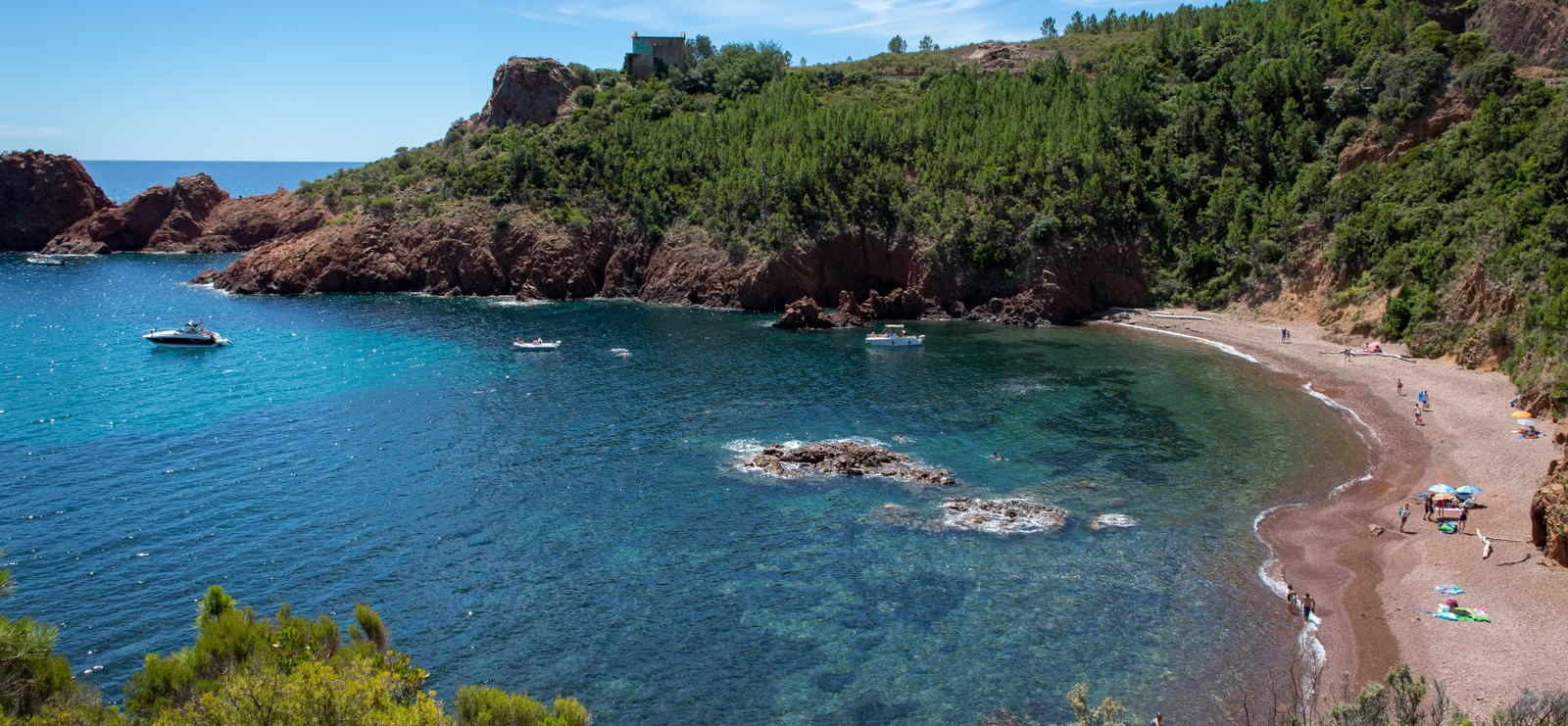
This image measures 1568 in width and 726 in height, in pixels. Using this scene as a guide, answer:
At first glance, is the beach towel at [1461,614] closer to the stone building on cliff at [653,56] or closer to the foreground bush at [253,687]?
the foreground bush at [253,687]

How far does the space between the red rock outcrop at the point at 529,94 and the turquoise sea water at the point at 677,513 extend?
7148cm

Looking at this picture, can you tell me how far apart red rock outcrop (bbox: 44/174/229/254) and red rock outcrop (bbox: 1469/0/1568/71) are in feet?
628

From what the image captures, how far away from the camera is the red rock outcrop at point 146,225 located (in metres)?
161

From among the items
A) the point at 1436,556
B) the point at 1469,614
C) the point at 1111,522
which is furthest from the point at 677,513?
the point at 1436,556

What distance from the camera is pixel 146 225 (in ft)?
547

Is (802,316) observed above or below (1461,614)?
above

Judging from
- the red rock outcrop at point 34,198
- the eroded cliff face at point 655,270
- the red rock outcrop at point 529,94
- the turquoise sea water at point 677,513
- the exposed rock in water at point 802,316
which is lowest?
the turquoise sea water at point 677,513

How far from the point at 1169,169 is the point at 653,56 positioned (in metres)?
88.6

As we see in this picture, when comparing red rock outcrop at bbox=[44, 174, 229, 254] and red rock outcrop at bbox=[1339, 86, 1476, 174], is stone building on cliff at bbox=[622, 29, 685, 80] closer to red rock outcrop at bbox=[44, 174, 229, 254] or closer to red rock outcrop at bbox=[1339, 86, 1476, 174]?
red rock outcrop at bbox=[44, 174, 229, 254]

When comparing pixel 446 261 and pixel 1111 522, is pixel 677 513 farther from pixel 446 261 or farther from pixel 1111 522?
pixel 446 261

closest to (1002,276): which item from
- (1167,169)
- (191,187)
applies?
(1167,169)

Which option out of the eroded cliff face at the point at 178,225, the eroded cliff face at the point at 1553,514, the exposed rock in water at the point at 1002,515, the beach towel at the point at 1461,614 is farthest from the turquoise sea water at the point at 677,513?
the eroded cliff face at the point at 178,225

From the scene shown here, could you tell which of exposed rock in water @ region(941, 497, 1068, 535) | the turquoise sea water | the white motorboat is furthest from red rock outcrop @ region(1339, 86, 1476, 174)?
the white motorboat

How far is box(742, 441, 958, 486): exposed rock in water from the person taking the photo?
50.2 m
